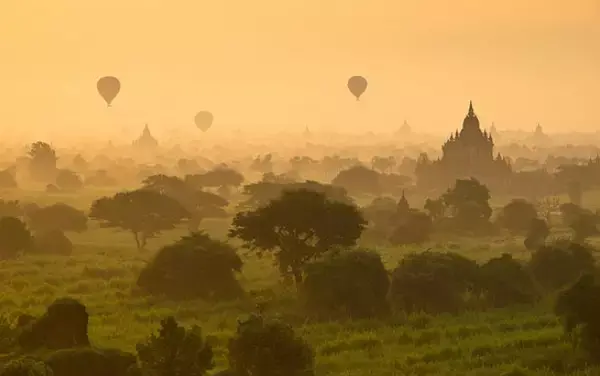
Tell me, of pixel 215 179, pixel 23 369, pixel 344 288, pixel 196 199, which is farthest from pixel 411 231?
pixel 23 369

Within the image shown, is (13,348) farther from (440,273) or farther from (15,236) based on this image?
(15,236)

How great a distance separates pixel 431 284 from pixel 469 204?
41.7 m

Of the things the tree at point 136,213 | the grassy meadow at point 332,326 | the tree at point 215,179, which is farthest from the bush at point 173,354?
the tree at point 215,179

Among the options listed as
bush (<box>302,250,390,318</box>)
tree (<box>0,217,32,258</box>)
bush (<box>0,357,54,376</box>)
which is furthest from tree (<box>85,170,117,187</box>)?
bush (<box>0,357,54,376</box>)

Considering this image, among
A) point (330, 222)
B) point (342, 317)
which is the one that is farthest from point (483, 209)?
point (342, 317)

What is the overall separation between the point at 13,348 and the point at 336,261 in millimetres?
20007

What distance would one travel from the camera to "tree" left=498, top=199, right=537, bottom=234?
267 feet

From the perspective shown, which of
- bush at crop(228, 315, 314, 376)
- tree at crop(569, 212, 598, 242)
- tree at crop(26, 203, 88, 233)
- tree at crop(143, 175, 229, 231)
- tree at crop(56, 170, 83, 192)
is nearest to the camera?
bush at crop(228, 315, 314, 376)

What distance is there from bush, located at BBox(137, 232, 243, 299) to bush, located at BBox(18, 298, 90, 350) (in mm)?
15817

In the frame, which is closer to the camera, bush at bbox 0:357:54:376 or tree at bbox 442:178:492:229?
bush at bbox 0:357:54:376

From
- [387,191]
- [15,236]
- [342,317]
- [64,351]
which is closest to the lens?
[64,351]

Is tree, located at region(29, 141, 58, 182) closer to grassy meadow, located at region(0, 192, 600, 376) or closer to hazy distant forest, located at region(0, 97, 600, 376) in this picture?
hazy distant forest, located at region(0, 97, 600, 376)

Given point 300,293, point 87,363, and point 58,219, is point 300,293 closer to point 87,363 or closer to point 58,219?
point 87,363

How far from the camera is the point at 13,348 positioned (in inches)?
1141
